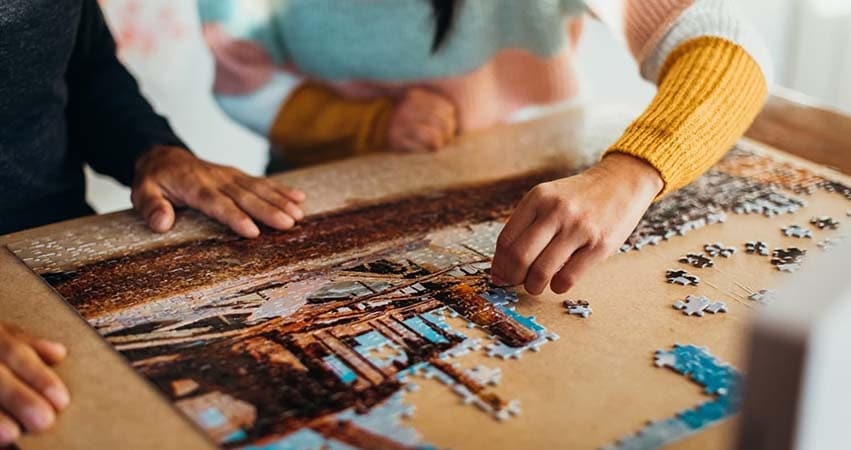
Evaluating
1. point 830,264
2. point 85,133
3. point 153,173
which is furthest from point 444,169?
point 830,264

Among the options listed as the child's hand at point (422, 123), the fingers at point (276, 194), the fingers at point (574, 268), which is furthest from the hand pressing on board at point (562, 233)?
the child's hand at point (422, 123)

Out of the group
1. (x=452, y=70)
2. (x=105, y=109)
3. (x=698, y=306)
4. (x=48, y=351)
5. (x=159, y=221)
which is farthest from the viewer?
(x=452, y=70)

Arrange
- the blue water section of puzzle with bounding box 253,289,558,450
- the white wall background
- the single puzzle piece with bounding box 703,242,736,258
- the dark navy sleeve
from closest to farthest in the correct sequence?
the blue water section of puzzle with bounding box 253,289,558,450 → the single puzzle piece with bounding box 703,242,736,258 → the dark navy sleeve → the white wall background

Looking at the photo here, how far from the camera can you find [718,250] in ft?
3.85

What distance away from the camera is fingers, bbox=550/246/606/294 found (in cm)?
107

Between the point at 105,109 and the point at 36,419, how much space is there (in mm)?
765

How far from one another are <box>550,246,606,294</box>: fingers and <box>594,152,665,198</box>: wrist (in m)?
0.11

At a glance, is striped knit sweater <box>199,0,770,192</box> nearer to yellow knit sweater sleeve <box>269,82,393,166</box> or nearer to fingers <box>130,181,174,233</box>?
yellow knit sweater sleeve <box>269,82,393,166</box>

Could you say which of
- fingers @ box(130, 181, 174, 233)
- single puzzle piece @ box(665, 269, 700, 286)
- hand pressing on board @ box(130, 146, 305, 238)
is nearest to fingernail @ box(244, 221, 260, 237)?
hand pressing on board @ box(130, 146, 305, 238)

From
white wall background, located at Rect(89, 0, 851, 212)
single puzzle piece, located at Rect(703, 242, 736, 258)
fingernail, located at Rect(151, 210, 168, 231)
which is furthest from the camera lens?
white wall background, located at Rect(89, 0, 851, 212)

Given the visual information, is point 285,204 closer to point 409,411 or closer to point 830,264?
point 409,411

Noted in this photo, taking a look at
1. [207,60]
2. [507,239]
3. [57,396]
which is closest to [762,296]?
[507,239]

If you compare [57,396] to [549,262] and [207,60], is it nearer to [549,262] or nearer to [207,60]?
[549,262]

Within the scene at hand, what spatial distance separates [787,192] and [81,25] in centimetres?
108
